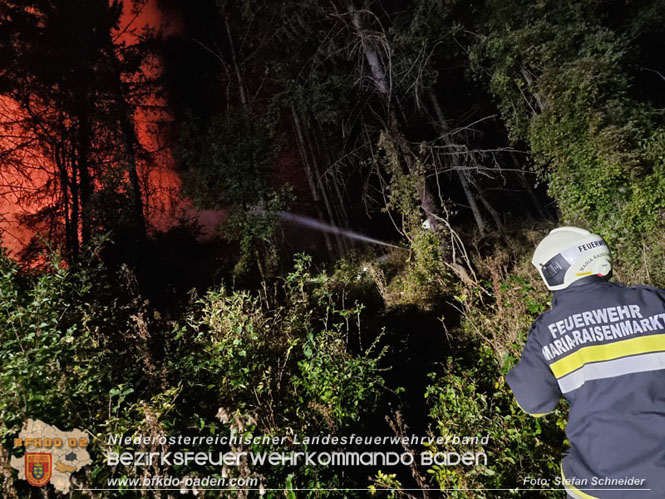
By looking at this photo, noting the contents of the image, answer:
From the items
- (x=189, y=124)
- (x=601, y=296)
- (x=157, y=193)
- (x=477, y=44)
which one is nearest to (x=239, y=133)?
(x=189, y=124)

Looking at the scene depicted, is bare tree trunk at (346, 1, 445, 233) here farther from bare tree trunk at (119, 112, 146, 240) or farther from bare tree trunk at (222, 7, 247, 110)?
bare tree trunk at (119, 112, 146, 240)

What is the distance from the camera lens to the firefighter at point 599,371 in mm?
1521

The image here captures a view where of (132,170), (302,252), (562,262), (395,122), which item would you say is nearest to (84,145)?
(132,170)

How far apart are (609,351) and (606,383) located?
170 millimetres

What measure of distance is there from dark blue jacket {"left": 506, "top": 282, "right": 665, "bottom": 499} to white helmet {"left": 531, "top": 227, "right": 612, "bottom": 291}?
72 millimetres

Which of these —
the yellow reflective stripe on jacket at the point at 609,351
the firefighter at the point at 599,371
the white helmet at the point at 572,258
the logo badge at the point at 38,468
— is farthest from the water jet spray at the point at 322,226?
the logo badge at the point at 38,468

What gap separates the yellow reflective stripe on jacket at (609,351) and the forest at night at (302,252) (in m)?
1.33

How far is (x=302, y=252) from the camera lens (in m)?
9.21

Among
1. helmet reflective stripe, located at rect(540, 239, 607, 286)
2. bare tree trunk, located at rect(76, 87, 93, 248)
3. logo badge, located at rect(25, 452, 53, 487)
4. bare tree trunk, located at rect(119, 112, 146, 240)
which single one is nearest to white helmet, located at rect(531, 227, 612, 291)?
helmet reflective stripe, located at rect(540, 239, 607, 286)

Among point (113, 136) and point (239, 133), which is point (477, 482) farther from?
point (113, 136)

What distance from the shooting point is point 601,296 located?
1.72m

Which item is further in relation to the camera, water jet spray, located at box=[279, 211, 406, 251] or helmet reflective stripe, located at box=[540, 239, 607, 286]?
water jet spray, located at box=[279, 211, 406, 251]

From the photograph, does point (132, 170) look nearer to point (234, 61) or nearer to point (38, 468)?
point (234, 61)

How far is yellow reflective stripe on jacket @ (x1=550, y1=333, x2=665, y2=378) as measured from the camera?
5.10ft
